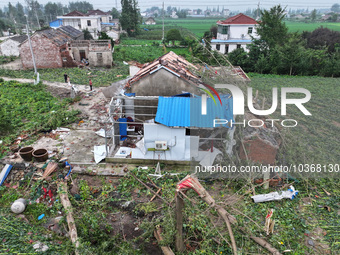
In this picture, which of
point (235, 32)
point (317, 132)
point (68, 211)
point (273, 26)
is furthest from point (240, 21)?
point (68, 211)

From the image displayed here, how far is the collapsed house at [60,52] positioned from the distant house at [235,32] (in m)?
15.9

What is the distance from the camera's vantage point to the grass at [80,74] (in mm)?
19531

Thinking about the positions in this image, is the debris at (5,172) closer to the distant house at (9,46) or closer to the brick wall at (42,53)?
the brick wall at (42,53)

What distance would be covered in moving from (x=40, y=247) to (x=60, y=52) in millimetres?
21228

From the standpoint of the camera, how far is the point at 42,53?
2272cm

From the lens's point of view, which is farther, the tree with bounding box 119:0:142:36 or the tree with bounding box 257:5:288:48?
the tree with bounding box 119:0:142:36

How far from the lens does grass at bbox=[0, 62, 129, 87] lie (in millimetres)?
19531

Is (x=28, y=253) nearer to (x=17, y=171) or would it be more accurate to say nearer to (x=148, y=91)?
(x=17, y=171)

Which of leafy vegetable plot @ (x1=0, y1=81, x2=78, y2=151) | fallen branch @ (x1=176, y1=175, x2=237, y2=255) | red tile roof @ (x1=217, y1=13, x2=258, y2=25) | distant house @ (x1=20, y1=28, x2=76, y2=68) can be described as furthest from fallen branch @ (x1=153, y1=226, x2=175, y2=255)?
red tile roof @ (x1=217, y1=13, x2=258, y2=25)

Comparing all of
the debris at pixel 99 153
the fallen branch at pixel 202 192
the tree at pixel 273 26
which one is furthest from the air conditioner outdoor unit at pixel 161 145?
the tree at pixel 273 26

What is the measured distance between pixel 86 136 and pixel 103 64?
48.1 feet

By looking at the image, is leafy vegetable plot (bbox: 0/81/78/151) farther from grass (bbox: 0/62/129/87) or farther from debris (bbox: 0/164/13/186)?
grass (bbox: 0/62/129/87)

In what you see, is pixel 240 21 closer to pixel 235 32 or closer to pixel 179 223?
pixel 235 32

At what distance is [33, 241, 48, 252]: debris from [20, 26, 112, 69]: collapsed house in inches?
806
